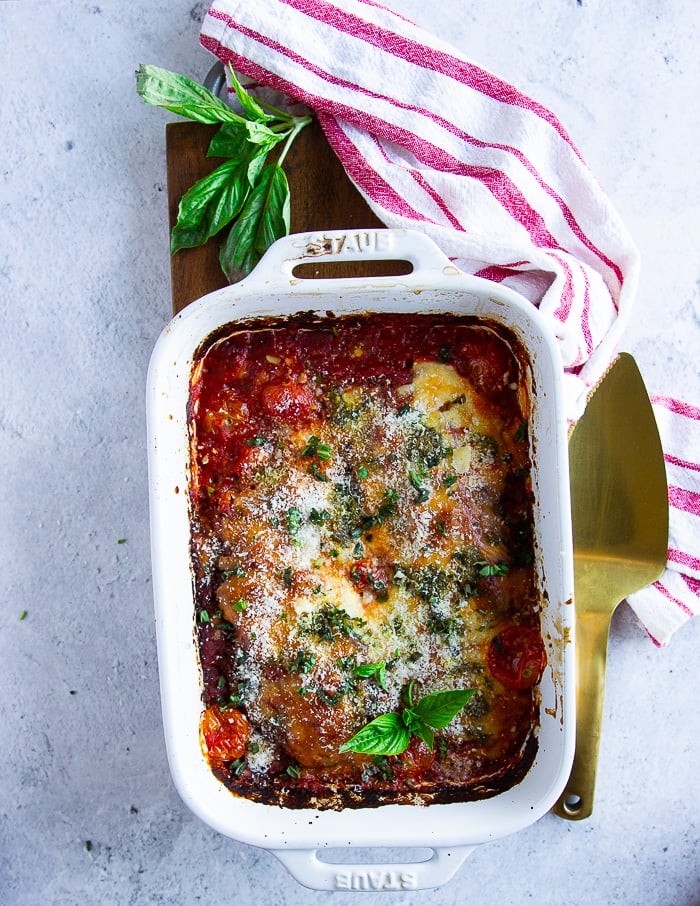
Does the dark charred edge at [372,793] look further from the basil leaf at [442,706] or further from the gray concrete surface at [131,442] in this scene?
the gray concrete surface at [131,442]

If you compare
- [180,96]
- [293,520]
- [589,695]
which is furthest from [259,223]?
[589,695]

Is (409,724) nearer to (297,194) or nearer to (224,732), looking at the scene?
(224,732)

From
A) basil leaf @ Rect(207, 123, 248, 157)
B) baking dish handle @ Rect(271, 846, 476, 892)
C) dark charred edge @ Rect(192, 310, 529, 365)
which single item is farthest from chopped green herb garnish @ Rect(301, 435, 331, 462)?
baking dish handle @ Rect(271, 846, 476, 892)

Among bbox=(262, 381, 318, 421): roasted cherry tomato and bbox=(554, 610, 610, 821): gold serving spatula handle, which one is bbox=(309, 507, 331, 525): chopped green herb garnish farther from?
bbox=(554, 610, 610, 821): gold serving spatula handle

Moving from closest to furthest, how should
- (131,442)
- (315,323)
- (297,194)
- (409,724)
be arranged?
(409,724) < (315,323) < (297,194) < (131,442)

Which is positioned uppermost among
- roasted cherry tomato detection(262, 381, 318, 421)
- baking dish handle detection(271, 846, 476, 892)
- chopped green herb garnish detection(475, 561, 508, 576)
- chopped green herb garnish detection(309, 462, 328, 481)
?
roasted cherry tomato detection(262, 381, 318, 421)

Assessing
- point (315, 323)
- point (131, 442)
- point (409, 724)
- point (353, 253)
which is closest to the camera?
point (353, 253)

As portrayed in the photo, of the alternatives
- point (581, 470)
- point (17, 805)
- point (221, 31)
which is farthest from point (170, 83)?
point (17, 805)
